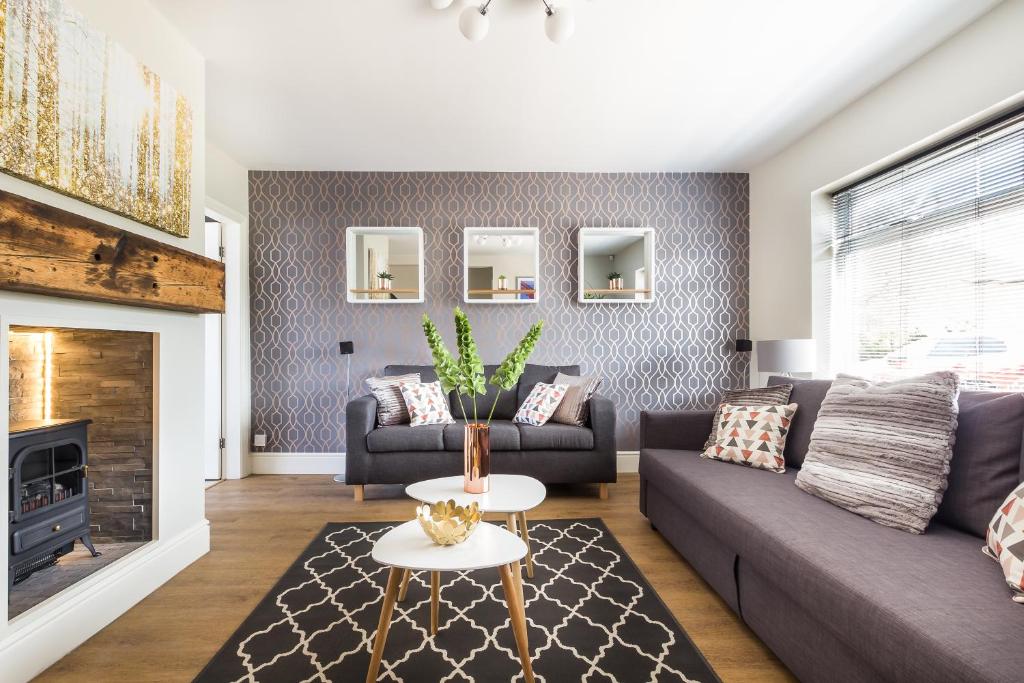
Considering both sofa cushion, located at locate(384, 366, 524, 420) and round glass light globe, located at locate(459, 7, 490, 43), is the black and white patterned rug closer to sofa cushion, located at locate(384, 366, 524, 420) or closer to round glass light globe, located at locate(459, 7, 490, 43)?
sofa cushion, located at locate(384, 366, 524, 420)

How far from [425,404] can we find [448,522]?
1981mm

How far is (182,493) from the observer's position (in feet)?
7.26

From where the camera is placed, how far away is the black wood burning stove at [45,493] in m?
1.60

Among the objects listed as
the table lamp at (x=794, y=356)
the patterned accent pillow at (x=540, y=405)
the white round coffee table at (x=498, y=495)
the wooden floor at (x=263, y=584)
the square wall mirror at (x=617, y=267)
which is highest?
the square wall mirror at (x=617, y=267)

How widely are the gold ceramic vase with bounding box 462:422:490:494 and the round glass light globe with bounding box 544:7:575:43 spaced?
184 cm

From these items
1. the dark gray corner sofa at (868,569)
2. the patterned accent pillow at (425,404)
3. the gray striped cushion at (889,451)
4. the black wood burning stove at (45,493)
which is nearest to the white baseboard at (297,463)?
the patterned accent pillow at (425,404)

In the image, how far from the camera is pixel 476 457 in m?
1.86

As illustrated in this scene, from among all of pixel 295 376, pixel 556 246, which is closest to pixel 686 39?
pixel 556 246

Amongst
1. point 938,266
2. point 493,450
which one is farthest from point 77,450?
point 938,266

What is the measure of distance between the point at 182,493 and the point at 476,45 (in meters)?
2.74

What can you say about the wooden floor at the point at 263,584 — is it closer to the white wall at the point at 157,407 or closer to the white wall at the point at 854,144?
the white wall at the point at 157,407

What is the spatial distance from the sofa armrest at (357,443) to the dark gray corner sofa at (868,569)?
6.84ft

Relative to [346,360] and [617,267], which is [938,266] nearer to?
[617,267]

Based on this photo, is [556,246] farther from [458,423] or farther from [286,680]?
[286,680]
